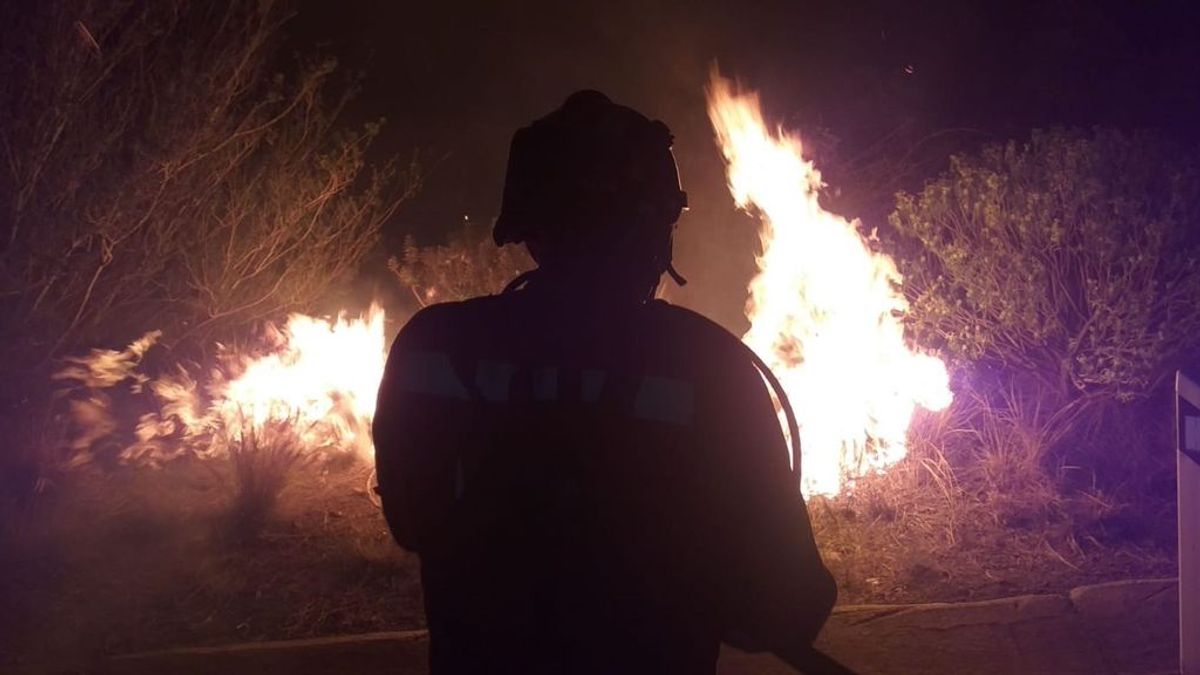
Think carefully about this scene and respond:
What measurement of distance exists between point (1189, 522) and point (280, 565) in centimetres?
443

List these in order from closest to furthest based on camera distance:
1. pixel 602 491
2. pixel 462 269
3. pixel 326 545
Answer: pixel 602 491 → pixel 326 545 → pixel 462 269

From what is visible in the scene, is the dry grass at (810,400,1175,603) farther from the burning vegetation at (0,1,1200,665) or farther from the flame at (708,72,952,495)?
the flame at (708,72,952,495)

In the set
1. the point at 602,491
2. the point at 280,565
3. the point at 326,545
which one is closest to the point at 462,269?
the point at 326,545

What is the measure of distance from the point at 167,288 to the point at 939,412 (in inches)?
223

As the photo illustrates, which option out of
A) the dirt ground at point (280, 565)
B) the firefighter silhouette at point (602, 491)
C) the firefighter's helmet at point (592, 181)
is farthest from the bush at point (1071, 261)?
the firefighter silhouette at point (602, 491)

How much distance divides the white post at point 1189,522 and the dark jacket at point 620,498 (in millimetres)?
3395

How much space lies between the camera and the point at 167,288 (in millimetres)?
7906

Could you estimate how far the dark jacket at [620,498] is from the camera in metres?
1.52

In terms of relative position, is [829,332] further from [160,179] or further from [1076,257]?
[160,179]

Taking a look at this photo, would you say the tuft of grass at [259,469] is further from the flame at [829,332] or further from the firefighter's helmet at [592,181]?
the firefighter's helmet at [592,181]

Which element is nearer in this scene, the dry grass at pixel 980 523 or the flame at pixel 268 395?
the dry grass at pixel 980 523

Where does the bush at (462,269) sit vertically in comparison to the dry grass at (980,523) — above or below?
above

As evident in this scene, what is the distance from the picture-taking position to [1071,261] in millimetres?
6250

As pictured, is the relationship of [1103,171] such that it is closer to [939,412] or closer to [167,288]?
[939,412]
